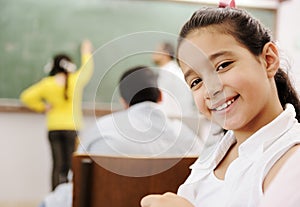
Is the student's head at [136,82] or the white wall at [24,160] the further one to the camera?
the white wall at [24,160]

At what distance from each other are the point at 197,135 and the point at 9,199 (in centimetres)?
409

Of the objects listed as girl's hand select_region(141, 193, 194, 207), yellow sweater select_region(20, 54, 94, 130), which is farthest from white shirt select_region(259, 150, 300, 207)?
yellow sweater select_region(20, 54, 94, 130)

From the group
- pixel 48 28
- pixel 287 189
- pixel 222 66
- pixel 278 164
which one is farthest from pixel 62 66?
pixel 287 189

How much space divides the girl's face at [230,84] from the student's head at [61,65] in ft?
11.5

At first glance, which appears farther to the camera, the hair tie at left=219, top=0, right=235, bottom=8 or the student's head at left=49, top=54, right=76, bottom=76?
the student's head at left=49, top=54, right=76, bottom=76

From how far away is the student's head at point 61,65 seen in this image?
429 centimetres

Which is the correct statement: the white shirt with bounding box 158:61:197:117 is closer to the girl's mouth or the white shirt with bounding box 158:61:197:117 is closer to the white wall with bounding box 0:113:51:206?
the girl's mouth

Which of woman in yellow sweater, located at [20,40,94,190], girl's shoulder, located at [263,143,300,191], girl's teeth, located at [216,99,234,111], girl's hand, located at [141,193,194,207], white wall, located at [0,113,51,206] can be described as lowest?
white wall, located at [0,113,51,206]

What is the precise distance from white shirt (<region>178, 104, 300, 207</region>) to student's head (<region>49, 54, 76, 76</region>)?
3434mm

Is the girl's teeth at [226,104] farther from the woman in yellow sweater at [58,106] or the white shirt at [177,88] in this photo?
the woman in yellow sweater at [58,106]

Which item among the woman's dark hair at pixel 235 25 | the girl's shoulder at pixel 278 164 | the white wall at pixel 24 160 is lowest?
the white wall at pixel 24 160

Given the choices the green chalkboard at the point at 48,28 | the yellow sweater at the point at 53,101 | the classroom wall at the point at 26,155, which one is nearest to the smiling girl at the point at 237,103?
the yellow sweater at the point at 53,101

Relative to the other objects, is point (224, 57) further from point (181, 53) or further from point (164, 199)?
point (164, 199)

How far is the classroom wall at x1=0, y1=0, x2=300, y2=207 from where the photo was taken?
4.54 m
